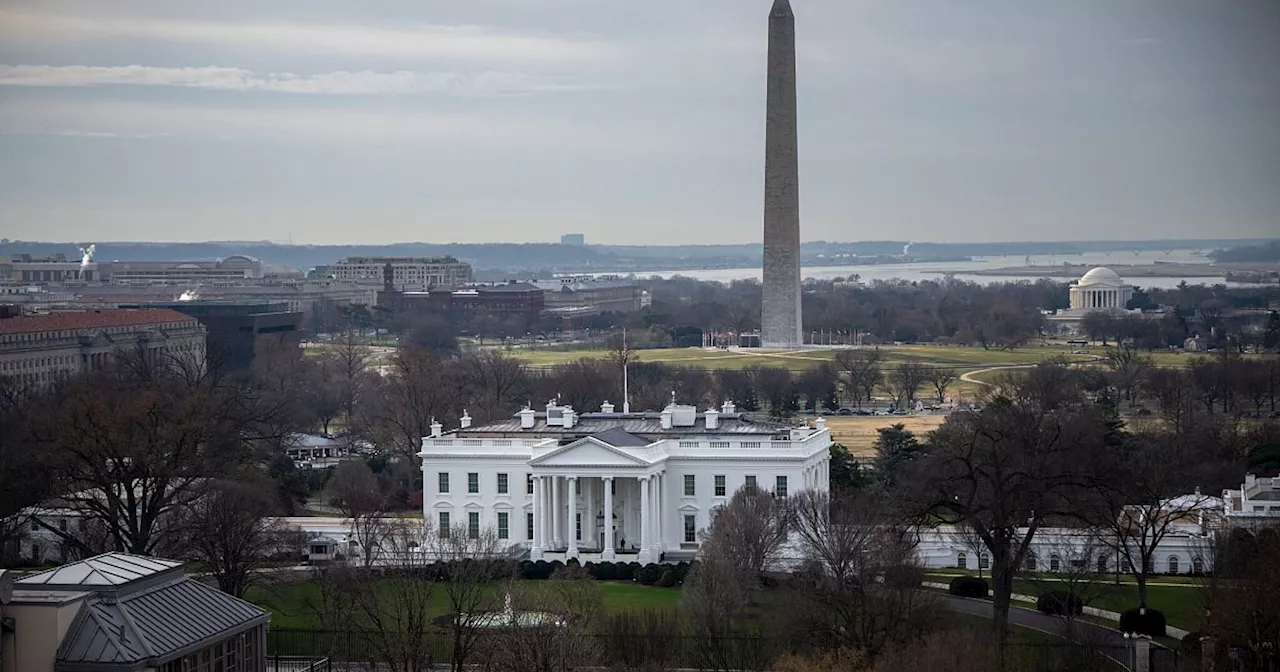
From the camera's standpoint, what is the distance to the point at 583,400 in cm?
10669

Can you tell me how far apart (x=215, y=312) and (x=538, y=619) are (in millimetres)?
131789

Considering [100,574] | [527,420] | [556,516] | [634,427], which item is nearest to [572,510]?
[556,516]

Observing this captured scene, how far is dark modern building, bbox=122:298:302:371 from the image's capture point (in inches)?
6068

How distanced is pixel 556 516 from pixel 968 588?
15086mm

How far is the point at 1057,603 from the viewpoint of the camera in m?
56.5

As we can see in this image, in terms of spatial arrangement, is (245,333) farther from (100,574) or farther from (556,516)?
(100,574)

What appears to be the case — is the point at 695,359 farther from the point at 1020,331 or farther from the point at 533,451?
the point at 533,451

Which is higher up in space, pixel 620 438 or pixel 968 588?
pixel 620 438

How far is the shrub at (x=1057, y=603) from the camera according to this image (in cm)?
5541

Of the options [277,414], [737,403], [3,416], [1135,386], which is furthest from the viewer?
[1135,386]

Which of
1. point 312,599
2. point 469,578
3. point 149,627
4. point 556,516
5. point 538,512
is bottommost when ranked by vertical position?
point 312,599

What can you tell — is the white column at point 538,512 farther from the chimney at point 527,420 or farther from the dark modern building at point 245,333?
the dark modern building at point 245,333

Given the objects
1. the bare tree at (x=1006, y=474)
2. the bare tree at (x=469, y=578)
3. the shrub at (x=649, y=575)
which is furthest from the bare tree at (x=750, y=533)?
the bare tree at (x=469, y=578)

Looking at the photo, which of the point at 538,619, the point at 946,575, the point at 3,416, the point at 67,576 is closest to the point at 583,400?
→ the point at 3,416
